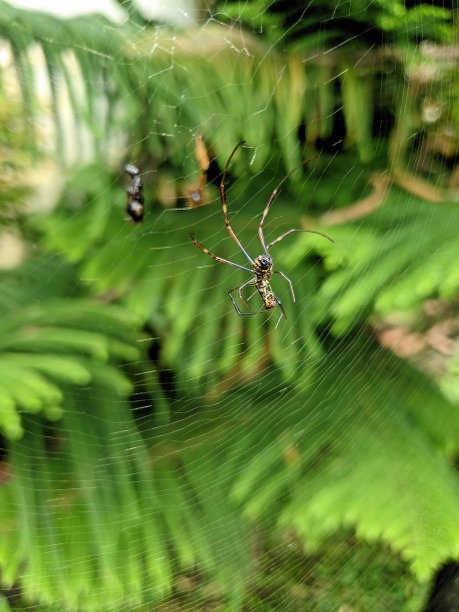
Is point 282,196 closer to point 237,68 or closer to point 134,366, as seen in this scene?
point 237,68

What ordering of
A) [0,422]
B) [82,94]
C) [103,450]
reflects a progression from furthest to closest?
1. [103,450]
2. [82,94]
3. [0,422]

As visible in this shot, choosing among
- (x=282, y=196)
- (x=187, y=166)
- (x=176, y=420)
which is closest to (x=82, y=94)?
(x=187, y=166)

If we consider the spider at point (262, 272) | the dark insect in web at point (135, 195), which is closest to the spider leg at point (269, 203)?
the spider at point (262, 272)

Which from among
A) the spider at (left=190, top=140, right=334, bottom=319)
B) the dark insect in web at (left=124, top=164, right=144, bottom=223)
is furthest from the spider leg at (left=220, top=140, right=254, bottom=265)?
the dark insect in web at (left=124, top=164, right=144, bottom=223)

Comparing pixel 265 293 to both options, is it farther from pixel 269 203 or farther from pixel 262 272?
pixel 269 203

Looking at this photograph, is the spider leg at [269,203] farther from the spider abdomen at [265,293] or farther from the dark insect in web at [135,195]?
the dark insect in web at [135,195]

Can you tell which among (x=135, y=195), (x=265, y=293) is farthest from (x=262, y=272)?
(x=135, y=195)
